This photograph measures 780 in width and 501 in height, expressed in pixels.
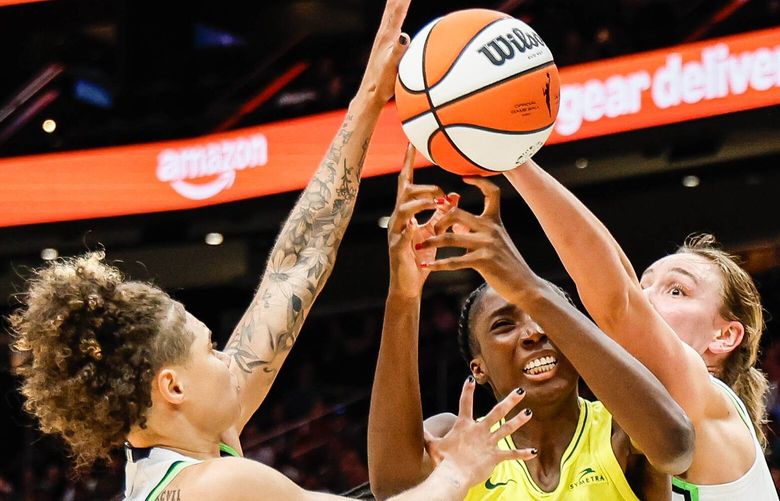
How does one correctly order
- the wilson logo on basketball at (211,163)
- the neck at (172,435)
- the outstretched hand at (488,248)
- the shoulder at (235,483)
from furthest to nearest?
the wilson logo on basketball at (211,163) < the outstretched hand at (488,248) < the neck at (172,435) < the shoulder at (235,483)

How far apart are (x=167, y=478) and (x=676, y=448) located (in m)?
1.13

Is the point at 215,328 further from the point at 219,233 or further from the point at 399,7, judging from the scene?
the point at 399,7

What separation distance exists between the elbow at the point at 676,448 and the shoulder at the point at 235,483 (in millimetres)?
828

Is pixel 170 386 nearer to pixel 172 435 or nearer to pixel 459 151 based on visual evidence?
pixel 172 435

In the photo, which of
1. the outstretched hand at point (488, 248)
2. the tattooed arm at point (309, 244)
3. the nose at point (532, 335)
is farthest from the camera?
the tattooed arm at point (309, 244)

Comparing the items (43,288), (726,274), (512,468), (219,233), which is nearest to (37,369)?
(43,288)

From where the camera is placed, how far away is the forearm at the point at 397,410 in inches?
112

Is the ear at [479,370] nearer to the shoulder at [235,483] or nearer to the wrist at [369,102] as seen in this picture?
the wrist at [369,102]

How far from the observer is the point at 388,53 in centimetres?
314

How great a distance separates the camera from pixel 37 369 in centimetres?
242

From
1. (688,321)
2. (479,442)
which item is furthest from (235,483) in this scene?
(688,321)

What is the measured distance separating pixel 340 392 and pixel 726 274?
8559 mm

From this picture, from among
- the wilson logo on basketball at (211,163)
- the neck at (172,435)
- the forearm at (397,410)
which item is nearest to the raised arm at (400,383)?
the forearm at (397,410)

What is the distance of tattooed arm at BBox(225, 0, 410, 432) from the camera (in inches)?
118
